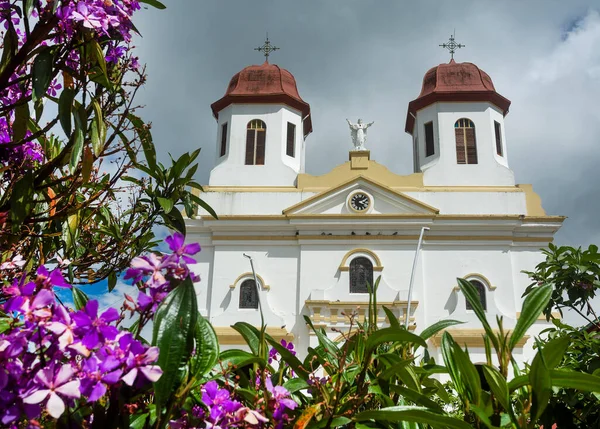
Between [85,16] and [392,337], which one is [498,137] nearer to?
[85,16]

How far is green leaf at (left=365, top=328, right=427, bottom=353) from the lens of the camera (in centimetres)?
146

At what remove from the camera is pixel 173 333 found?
43.0 inches

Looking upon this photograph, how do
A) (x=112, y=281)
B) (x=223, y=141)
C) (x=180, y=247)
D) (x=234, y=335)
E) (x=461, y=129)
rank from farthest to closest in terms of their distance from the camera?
(x=223, y=141) < (x=461, y=129) < (x=234, y=335) < (x=112, y=281) < (x=180, y=247)

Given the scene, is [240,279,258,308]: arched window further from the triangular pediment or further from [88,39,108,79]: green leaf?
[88,39,108,79]: green leaf

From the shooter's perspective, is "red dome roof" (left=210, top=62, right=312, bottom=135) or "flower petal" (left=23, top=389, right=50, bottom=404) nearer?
"flower petal" (left=23, top=389, right=50, bottom=404)

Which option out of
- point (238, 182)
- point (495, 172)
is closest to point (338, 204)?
point (238, 182)

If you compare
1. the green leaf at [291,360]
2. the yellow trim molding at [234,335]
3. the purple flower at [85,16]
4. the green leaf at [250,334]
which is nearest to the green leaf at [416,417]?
the green leaf at [291,360]

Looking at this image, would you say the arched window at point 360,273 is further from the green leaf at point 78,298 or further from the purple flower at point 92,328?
the purple flower at point 92,328

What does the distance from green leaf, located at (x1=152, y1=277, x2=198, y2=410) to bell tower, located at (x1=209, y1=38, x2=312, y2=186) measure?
63.0 ft

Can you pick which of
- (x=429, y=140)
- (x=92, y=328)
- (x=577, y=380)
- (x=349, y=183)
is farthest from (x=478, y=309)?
(x=429, y=140)

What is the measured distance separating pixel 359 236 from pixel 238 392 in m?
17.2

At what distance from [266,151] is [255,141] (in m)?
0.59

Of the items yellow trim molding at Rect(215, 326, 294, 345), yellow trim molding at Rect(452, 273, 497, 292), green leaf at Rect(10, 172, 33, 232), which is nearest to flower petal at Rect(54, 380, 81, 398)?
green leaf at Rect(10, 172, 33, 232)

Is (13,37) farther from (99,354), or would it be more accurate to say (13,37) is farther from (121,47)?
(99,354)
